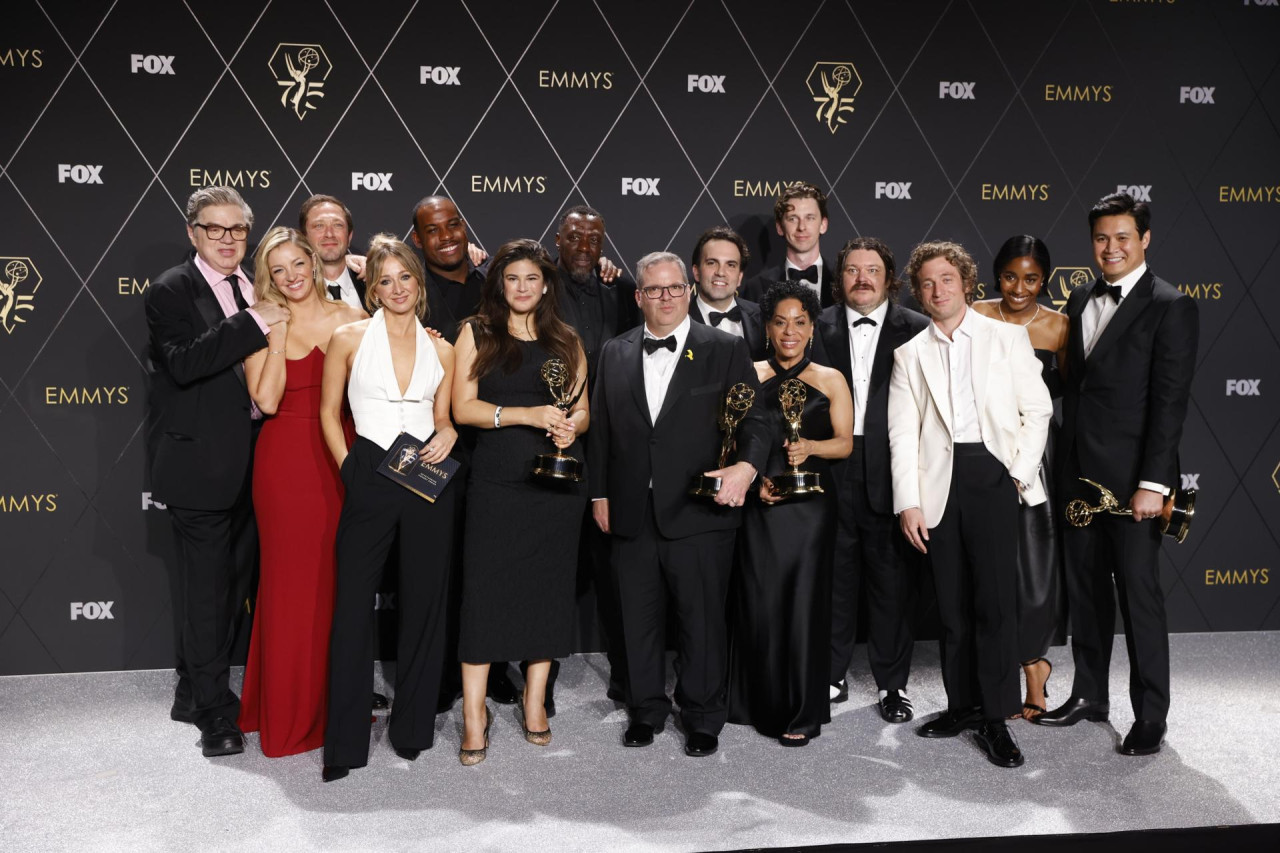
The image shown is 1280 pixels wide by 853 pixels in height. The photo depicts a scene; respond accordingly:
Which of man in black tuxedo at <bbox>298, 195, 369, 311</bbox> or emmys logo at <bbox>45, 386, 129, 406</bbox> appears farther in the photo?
emmys logo at <bbox>45, 386, 129, 406</bbox>

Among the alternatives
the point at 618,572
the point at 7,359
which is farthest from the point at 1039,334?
the point at 7,359

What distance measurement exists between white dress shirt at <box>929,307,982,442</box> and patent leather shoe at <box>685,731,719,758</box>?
138 centimetres

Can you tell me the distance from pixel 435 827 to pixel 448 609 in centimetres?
97

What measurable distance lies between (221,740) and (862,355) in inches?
109

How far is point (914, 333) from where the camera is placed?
4.09 metres

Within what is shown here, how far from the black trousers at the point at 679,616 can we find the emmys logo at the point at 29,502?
8.92 feet

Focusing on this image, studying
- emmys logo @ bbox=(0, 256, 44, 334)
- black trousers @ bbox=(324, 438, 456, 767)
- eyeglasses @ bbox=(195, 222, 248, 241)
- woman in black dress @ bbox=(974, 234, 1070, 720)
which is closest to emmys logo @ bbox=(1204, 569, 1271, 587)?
woman in black dress @ bbox=(974, 234, 1070, 720)

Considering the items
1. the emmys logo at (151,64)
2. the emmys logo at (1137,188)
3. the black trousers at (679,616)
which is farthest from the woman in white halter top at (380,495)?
the emmys logo at (1137,188)

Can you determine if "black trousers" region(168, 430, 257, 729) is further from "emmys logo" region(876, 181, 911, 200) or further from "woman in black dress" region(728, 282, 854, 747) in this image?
"emmys logo" region(876, 181, 911, 200)

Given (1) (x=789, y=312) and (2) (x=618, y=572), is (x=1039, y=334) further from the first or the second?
(2) (x=618, y=572)

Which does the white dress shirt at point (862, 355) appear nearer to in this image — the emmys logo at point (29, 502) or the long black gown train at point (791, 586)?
the long black gown train at point (791, 586)

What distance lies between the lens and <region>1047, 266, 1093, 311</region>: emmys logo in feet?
17.1

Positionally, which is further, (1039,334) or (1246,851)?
(1039,334)

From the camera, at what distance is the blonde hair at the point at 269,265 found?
11.9 ft
